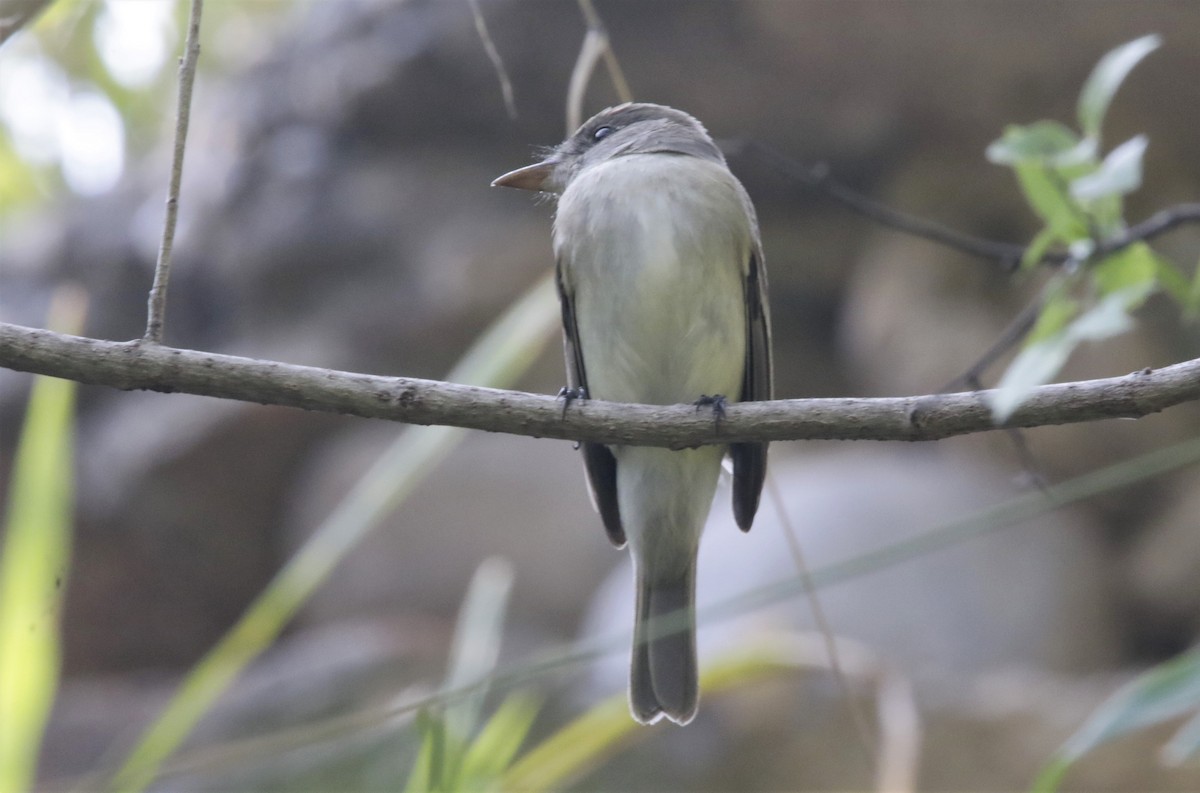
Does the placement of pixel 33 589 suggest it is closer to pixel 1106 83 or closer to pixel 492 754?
pixel 492 754

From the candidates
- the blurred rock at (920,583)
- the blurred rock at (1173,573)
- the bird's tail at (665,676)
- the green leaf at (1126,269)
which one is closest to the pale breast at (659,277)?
the bird's tail at (665,676)

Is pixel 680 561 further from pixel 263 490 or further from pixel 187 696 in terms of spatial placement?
pixel 263 490

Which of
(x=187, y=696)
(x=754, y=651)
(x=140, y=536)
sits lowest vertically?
(x=187, y=696)

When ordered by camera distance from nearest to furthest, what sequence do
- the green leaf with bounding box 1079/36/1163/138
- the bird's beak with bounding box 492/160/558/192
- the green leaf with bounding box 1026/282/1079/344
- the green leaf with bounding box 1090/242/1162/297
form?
1. the green leaf with bounding box 1026/282/1079/344
2. the green leaf with bounding box 1090/242/1162/297
3. the green leaf with bounding box 1079/36/1163/138
4. the bird's beak with bounding box 492/160/558/192

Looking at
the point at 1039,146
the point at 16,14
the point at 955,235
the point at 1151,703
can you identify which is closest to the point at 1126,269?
the point at 1039,146

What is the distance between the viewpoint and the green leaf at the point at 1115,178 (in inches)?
84.6

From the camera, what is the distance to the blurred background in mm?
5219

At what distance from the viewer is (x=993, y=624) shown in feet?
17.7

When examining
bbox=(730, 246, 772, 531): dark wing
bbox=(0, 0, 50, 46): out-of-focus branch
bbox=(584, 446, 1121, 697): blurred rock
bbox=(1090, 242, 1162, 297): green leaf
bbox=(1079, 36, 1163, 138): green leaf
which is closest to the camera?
bbox=(0, 0, 50, 46): out-of-focus branch

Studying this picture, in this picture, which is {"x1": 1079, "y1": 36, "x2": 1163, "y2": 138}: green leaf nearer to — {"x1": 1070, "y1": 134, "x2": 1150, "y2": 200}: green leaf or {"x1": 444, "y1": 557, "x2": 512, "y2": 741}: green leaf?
{"x1": 1070, "y1": 134, "x2": 1150, "y2": 200}: green leaf

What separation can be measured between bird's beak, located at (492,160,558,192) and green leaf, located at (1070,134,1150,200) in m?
1.59

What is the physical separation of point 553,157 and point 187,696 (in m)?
1.86

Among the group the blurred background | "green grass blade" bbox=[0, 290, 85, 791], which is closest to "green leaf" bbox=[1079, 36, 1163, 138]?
"green grass blade" bbox=[0, 290, 85, 791]

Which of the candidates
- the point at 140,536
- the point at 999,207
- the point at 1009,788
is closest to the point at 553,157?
the point at 1009,788
